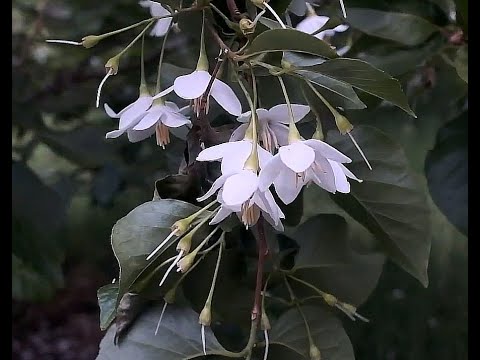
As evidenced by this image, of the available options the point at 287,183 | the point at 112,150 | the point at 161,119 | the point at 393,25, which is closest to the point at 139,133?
the point at 161,119

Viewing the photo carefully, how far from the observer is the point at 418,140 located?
1.12 meters

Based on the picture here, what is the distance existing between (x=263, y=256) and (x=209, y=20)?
0.51 ft

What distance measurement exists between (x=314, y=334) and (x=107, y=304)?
0.45 feet

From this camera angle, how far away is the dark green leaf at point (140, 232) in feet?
1.23

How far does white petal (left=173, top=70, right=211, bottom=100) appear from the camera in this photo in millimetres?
376

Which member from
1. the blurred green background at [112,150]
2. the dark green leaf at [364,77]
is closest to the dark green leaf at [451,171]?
the blurred green background at [112,150]

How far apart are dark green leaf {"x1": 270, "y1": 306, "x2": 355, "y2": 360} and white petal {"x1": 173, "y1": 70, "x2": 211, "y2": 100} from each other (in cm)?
17

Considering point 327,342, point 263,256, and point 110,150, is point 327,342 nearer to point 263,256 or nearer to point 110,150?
point 263,256

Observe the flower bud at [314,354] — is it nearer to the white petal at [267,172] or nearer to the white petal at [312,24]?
the white petal at [267,172]

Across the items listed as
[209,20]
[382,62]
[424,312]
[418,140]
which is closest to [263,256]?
[209,20]

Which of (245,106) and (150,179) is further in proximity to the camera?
(150,179)

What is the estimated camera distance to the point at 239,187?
34 cm

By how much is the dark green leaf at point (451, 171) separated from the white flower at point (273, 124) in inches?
9.6
